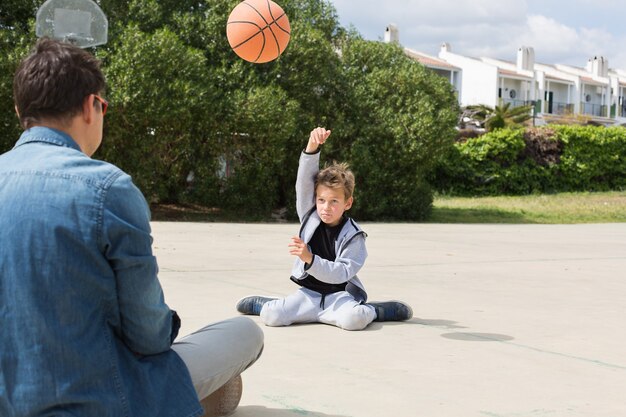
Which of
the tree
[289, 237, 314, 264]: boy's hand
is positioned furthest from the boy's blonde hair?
the tree

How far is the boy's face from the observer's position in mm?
5648

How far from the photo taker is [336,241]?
19.1 ft

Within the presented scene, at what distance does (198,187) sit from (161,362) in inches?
663

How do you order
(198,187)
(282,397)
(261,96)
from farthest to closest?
(198,187) < (261,96) < (282,397)

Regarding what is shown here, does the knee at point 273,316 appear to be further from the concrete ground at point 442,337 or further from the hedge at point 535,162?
the hedge at point 535,162

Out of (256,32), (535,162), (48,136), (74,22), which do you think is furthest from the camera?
(535,162)

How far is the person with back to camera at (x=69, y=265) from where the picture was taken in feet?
7.28

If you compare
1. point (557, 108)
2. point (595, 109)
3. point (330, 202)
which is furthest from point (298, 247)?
point (595, 109)

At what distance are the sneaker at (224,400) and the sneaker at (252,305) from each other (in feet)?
8.24

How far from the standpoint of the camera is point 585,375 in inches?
179

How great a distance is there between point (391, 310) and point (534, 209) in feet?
64.0

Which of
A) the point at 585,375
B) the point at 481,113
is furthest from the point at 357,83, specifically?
the point at 481,113

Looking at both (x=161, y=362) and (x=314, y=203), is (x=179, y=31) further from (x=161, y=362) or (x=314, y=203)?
(x=161, y=362)

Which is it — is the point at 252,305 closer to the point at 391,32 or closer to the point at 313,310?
the point at 313,310
